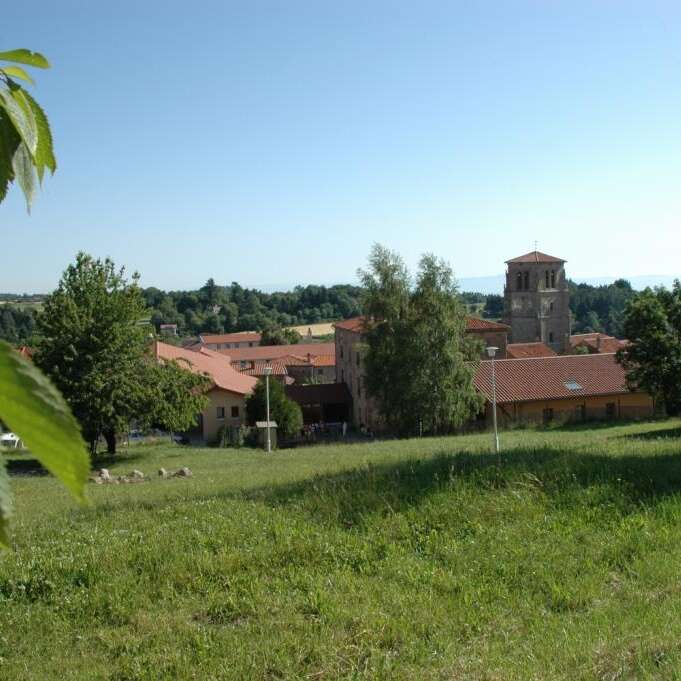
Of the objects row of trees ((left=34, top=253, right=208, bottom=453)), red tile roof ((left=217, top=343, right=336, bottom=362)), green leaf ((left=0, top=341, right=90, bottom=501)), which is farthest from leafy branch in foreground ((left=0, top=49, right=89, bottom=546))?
red tile roof ((left=217, top=343, right=336, bottom=362))

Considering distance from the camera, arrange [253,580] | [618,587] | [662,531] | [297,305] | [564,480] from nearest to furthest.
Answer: [618,587], [253,580], [662,531], [564,480], [297,305]

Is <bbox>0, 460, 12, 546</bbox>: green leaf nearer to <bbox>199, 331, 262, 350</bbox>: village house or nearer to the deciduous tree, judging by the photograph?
the deciduous tree

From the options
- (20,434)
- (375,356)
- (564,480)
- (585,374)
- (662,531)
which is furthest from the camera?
(585,374)

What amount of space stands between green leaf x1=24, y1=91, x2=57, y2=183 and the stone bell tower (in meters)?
82.5

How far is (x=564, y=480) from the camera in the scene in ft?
30.8

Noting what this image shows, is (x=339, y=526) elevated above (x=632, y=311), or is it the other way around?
(x=632, y=311)

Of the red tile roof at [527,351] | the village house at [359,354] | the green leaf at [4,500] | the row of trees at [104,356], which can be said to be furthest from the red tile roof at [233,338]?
the green leaf at [4,500]

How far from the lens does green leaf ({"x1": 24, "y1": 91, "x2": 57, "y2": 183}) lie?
92 centimetres

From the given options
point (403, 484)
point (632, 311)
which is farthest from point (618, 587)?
point (632, 311)

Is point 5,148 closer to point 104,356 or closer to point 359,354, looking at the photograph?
point 104,356

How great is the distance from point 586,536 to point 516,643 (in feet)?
7.86

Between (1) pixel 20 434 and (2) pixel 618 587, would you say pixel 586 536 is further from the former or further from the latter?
(1) pixel 20 434

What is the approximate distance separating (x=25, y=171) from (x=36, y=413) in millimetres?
554

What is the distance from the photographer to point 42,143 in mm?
938
